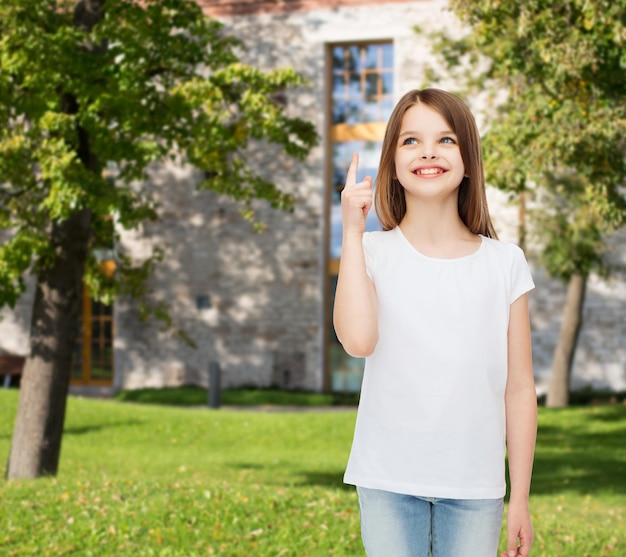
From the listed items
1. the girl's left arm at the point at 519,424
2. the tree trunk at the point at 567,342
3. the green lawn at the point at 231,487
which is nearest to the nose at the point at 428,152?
the girl's left arm at the point at 519,424

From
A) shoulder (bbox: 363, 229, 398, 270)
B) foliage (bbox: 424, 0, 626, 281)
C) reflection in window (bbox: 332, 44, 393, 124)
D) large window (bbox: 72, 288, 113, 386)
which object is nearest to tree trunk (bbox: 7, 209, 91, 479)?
foliage (bbox: 424, 0, 626, 281)

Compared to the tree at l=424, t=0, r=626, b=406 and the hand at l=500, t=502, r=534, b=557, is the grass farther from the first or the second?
the hand at l=500, t=502, r=534, b=557

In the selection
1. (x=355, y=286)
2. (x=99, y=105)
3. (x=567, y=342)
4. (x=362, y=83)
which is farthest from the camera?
(x=362, y=83)

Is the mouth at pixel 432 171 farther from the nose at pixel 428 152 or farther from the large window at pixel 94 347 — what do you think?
the large window at pixel 94 347

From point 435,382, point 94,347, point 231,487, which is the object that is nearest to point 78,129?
point 231,487

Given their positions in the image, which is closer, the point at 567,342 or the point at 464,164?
the point at 464,164

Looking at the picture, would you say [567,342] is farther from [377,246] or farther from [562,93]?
[377,246]

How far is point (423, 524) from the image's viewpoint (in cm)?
235

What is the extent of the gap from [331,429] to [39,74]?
945 cm

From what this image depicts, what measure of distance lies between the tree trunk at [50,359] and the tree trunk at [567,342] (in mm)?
11482

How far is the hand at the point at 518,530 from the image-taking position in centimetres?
240

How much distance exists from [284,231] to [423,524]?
68.3 feet

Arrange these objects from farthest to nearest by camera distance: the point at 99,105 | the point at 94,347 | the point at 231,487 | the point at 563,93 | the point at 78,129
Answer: the point at 94,347, the point at 78,129, the point at 563,93, the point at 99,105, the point at 231,487

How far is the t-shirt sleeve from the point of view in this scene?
246cm
